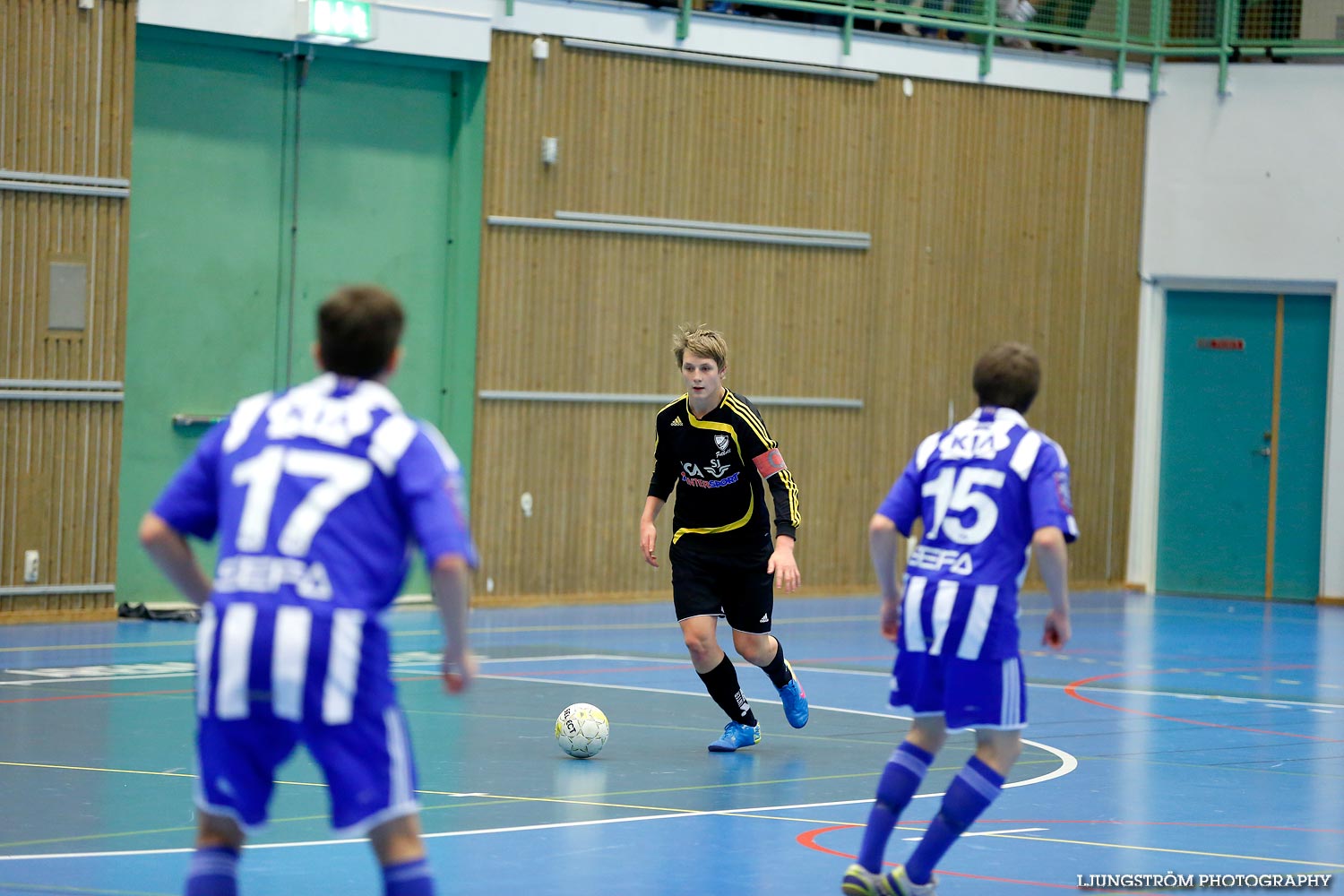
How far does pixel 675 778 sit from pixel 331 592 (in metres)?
4.43

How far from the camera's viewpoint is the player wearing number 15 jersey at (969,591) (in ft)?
18.0

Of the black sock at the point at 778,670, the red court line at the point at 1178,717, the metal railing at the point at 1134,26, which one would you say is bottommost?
the red court line at the point at 1178,717

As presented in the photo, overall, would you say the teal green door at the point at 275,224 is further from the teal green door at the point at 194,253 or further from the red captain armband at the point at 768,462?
the red captain armband at the point at 768,462

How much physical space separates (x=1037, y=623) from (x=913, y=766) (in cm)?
1102

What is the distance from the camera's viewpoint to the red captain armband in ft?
28.8

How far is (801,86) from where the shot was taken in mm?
18000

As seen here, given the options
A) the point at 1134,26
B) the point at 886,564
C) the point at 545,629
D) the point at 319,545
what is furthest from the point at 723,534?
the point at 1134,26

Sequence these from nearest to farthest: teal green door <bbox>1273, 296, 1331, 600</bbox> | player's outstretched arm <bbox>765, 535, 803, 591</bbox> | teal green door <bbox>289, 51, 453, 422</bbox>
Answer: player's outstretched arm <bbox>765, 535, 803, 591</bbox>
teal green door <bbox>289, 51, 453, 422</bbox>
teal green door <bbox>1273, 296, 1331, 600</bbox>

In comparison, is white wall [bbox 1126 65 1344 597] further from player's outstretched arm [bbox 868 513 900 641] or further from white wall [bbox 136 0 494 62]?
player's outstretched arm [bbox 868 513 900 641]

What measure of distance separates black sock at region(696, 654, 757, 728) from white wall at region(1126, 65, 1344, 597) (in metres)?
11.9

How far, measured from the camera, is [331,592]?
13.1 ft

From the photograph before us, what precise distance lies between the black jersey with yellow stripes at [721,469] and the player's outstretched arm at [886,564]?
3.07 metres

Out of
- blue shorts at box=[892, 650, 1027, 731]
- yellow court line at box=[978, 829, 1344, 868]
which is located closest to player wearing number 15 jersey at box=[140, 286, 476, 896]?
blue shorts at box=[892, 650, 1027, 731]

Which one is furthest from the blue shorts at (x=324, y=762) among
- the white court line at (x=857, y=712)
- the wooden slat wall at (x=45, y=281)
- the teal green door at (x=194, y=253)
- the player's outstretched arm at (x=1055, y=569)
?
the teal green door at (x=194, y=253)
